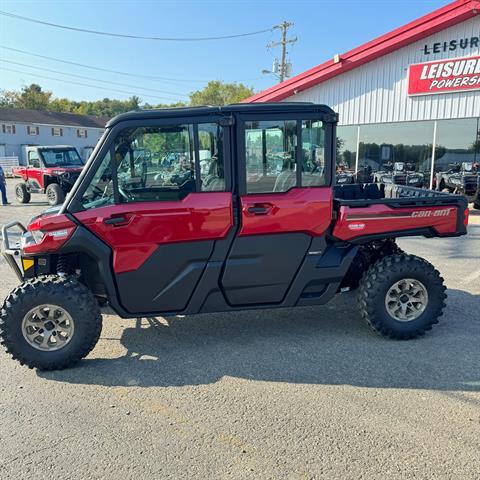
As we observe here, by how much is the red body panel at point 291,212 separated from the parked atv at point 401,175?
9339mm

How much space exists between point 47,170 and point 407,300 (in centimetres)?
1480

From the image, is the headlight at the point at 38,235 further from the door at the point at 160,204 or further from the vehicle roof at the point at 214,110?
the vehicle roof at the point at 214,110

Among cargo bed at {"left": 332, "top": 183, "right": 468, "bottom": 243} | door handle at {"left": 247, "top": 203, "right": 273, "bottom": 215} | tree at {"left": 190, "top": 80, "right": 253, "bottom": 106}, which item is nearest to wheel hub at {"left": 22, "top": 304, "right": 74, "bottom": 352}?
door handle at {"left": 247, "top": 203, "right": 273, "bottom": 215}

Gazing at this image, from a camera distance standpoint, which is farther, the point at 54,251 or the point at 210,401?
the point at 54,251

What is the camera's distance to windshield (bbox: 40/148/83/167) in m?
16.6

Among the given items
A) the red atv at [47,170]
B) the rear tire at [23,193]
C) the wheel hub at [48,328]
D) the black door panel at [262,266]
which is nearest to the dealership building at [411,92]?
the red atv at [47,170]

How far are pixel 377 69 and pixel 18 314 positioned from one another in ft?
44.6

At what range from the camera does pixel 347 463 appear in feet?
8.54

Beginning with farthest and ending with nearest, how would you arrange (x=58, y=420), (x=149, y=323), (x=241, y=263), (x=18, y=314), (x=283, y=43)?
(x=283, y=43)
(x=149, y=323)
(x=241, y=263)
(x=18, y=314)
(x=58, y=420)

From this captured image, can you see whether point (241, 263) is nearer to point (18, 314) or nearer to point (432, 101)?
point (18, 314)

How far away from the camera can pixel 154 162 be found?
3.81m

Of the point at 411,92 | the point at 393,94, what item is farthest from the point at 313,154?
the point at 393,94

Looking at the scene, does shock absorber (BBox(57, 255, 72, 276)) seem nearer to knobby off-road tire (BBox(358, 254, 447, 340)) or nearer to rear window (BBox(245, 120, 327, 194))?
rear window (BBox(245, 120, 327, 194))

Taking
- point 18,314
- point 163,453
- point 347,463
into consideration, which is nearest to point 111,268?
point 18,314
